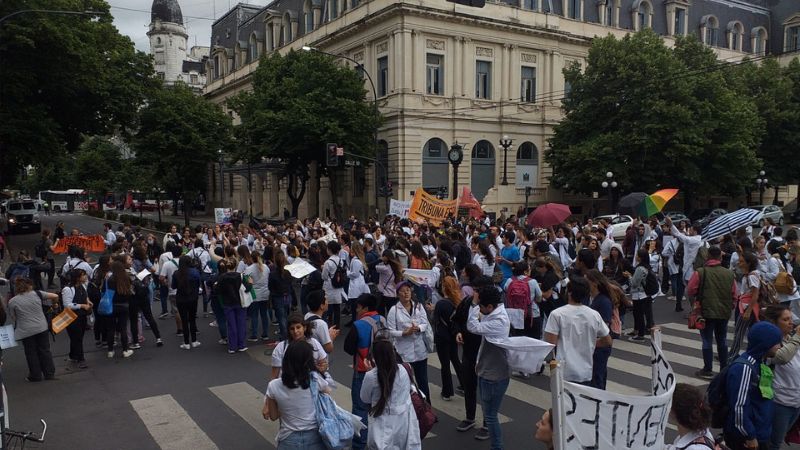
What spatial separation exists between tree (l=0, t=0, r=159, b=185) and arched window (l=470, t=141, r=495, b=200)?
64.9 ft

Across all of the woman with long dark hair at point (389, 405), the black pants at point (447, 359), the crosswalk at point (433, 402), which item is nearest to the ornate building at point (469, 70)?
the crosswalk at point (433, 402)

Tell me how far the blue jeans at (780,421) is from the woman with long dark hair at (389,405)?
3.07 metres

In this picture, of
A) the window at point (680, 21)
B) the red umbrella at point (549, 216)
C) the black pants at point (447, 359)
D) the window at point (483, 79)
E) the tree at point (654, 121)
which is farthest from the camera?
the window at point (680, 21)

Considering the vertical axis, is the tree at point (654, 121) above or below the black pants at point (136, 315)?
above

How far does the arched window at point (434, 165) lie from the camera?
124 feet

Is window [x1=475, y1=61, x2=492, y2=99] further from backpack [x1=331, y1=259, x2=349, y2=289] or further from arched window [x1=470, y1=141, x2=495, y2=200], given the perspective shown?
backpack [x1=331, y1=259, x2=349, y2=289]

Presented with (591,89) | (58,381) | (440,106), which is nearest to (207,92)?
(440,106)

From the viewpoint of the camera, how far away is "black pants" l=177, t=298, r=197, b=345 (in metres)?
10.5

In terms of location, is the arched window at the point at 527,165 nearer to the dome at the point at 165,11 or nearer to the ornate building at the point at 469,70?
the ornate building at the point at 469,70

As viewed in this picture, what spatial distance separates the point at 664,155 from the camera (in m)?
33.7

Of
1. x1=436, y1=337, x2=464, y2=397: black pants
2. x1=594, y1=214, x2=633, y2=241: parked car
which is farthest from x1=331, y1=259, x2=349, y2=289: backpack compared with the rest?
x1=594, y1=214, x2=633, y2=241: parked car

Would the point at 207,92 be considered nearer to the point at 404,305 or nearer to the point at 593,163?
the point at 593,163

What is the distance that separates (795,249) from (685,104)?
82.1 ft

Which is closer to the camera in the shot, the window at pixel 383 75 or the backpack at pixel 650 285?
the backpack at pixel 650 285
